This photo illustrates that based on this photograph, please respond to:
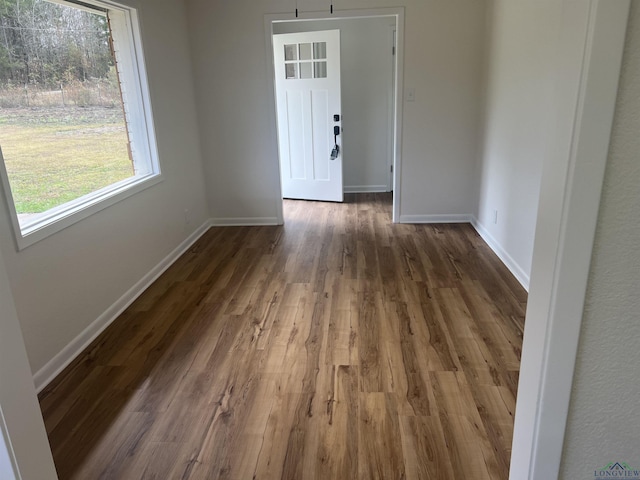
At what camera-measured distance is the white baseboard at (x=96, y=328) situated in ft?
7.52

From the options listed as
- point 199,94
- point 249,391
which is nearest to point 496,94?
point 199,94

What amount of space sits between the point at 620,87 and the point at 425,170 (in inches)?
149

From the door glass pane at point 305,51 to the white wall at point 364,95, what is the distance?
481mm

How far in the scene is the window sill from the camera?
2.20m

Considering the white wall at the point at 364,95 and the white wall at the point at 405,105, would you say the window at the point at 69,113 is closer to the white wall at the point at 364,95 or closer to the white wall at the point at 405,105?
the white wall at the point at 405,105

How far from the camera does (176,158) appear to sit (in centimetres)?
405

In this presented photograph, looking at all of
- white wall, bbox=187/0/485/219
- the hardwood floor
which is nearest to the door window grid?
white wall, bbox=187/0/485/219

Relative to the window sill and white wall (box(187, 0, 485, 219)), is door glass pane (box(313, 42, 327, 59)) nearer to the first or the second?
white wall (box(187, 0, 485, 219))

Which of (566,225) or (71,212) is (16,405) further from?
(71,212)

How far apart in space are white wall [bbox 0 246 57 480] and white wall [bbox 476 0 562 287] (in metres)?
2.58

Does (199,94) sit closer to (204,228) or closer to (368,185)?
(204,228)

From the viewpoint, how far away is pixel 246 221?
491 centimetres

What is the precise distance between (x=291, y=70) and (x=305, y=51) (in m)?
0.27

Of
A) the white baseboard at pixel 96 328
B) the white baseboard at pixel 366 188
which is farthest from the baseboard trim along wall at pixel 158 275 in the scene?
the white baseboard at pixel 366 188
